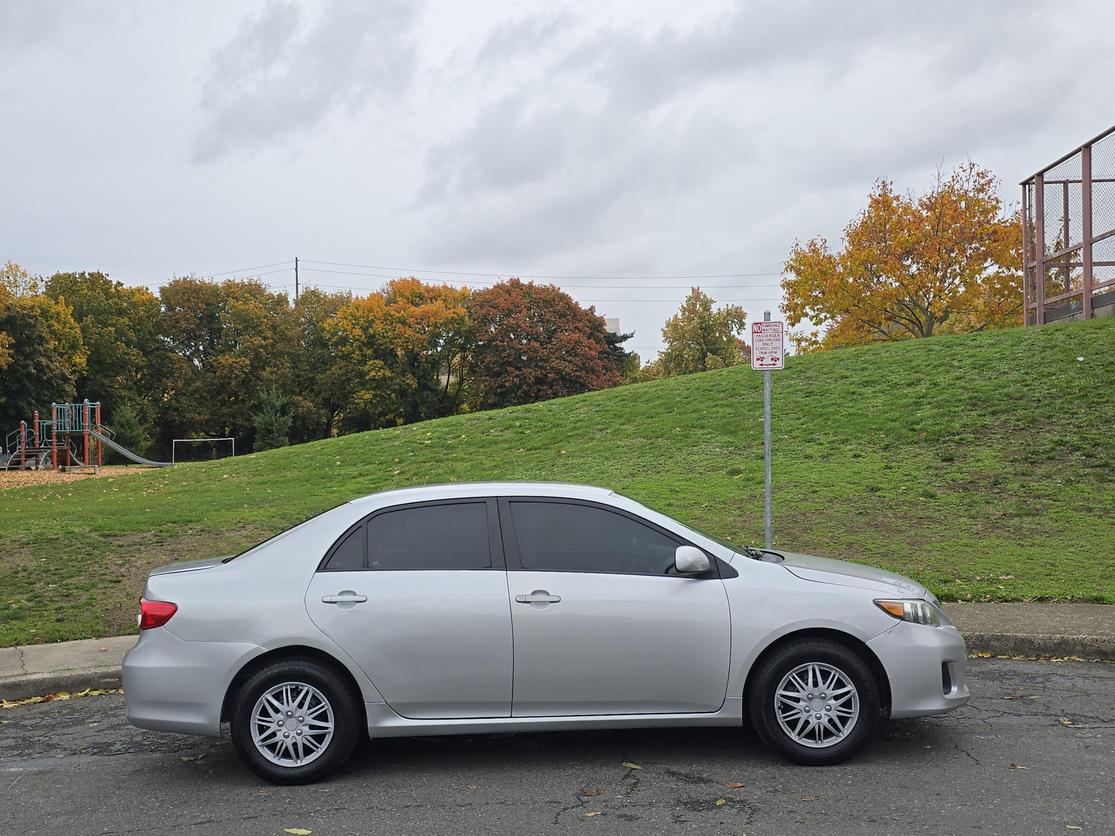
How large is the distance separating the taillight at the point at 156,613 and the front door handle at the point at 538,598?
1.84 m

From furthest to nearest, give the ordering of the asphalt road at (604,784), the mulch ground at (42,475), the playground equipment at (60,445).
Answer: the playground equipment at (60,445) < the mulch ground at (42,475) < the asphalt road at (604,784)

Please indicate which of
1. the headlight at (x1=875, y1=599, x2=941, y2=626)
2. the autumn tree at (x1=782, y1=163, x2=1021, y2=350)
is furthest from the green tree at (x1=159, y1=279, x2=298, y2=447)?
the headlight at (x1=875, y1=599, x2=941, y2=626)

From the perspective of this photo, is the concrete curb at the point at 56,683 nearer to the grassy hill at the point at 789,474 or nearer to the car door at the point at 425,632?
the grassy hill at the point at 789,474

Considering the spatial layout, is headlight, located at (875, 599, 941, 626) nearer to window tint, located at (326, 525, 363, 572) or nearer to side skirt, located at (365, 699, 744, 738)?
side skirt, located at (365, 699, 744, 738)

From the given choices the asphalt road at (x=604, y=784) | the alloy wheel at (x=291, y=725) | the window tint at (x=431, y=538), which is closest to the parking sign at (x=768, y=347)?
the asphalt road at (x=604, y=784)

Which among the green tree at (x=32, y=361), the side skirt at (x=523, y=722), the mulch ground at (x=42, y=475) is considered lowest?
the side skirt at (x=523, y=722)

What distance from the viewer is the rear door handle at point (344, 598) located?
5328 mm

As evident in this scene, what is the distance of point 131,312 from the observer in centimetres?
6134

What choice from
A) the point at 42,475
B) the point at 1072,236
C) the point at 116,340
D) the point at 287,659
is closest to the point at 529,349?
the point at 116,340

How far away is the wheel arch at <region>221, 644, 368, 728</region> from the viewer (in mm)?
5305

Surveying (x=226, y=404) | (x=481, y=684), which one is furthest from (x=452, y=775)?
(x=226, y=404)

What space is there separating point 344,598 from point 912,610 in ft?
10.1

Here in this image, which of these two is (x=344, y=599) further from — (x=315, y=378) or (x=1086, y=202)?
(x=315, y=378)

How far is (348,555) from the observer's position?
18.1ft
